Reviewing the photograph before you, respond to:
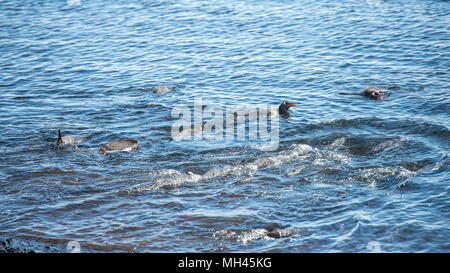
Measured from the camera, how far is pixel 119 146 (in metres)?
10.8

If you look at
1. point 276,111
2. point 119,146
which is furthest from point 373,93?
point 119,146

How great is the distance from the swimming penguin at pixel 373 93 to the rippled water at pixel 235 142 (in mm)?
191

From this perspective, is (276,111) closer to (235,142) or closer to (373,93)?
(235,142)

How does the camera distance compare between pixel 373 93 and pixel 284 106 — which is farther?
pixel 373 93

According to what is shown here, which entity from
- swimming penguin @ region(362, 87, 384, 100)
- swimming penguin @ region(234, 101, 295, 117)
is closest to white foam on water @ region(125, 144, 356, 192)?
swimming penguin @ region(234, 101, 295, 117)

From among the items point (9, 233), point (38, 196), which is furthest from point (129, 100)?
point (9, 233)

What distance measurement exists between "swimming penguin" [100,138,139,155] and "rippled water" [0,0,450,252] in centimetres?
18

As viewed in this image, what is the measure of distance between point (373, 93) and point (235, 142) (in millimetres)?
3986

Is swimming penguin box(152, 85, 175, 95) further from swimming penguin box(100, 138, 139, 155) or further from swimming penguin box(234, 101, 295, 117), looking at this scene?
swimming penguin box(100, 138, 139, 155)

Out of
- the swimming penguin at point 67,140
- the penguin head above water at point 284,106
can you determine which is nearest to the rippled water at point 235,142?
the swimming penguin at point 67,140

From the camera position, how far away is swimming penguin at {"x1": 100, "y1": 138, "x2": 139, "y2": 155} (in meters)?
10.7

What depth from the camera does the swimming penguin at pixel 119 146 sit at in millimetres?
10727

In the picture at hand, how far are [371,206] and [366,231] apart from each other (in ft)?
2.56
